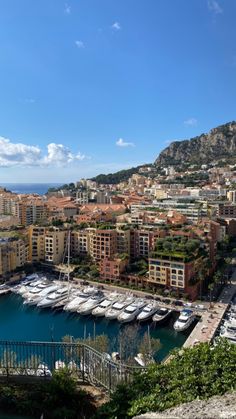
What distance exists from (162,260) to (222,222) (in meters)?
18.6

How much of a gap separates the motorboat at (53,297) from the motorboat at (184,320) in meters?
9.08

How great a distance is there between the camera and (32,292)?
87.0 feet

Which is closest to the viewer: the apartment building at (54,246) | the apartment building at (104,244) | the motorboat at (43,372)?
the motorboat at (43,372)

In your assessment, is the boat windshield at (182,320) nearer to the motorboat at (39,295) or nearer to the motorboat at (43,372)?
the motorboat at (39,295)

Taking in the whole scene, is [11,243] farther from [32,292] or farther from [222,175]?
[222,175]

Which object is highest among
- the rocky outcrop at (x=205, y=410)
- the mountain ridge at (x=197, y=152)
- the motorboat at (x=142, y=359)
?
the mountain ridge at (x=197, y=152)

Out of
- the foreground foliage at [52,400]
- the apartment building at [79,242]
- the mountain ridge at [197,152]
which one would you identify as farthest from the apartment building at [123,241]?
the mountain ridge at [197,152]

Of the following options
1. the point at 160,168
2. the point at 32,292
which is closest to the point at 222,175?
the point at 160,168

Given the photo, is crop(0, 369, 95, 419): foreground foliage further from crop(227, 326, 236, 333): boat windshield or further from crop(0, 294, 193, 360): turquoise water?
crop(227, 326, 236, 333): boat windshield

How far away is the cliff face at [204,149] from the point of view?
102 meters

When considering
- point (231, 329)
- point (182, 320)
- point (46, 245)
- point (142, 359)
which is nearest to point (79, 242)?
point (46, 245)

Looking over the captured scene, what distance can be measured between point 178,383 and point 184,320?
15.2m

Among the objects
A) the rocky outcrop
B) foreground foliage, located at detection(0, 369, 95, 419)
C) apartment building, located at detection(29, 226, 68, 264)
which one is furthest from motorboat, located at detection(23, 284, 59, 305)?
the rocky outcrop

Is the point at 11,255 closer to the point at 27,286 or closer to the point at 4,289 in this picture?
the point at 4,289
